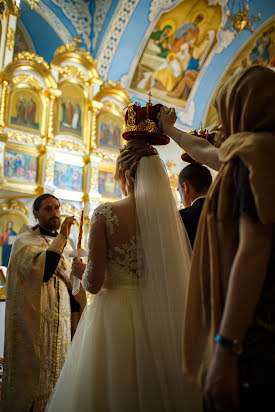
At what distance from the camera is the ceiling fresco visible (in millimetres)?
9227

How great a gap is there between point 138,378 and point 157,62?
31.3 ft

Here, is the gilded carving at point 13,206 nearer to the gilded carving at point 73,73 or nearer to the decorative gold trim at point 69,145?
the decorative gold trim at point 69,145

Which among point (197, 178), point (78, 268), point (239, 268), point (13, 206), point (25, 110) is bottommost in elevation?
point (239, 268)

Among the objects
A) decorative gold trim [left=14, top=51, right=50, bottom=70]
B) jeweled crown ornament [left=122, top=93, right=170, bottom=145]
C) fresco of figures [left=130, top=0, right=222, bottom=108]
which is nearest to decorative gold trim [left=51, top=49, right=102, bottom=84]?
decorative gold trim [left=14, top=51, right=50, bottom=70]

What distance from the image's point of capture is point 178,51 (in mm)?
9961

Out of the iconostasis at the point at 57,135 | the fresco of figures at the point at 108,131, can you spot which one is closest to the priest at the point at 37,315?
the iconostasis at the point at 57,135

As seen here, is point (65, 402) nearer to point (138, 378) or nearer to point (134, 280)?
point (138, 378)

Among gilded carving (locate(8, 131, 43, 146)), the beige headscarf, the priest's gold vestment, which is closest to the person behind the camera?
the beige headscarf

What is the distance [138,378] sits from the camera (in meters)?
1.68

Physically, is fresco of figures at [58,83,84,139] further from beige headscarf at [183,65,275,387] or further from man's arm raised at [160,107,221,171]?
beige headscarf at [183,65,275,387]

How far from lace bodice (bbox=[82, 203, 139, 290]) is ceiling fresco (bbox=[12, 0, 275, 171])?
27.8 feet

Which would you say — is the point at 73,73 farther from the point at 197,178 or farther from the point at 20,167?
the point at 197,178

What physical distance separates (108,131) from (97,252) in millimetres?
7266

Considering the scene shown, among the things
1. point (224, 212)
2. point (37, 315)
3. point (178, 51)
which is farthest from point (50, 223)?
point (178, 51)
